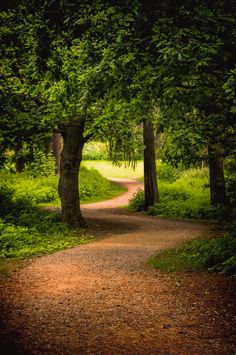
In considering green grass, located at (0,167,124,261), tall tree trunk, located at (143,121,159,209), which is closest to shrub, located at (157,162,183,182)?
green grass, located at (0,167,124,261)

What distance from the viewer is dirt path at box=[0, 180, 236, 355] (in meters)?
4.72

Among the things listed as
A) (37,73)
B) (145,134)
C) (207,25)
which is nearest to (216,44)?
(207,25)

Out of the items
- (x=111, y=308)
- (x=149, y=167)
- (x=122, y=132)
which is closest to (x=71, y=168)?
(x=122, y=132)

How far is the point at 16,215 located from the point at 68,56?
9326 mm

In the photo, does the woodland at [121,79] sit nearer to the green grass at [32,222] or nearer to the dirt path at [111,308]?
the green grass at [32,222]

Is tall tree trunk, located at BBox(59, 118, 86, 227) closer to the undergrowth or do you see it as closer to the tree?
the undergrowth

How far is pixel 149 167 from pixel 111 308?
44.6 ft

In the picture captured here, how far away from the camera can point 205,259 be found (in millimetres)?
8188

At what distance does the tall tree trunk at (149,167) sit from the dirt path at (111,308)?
30.8 feet

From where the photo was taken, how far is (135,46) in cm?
555

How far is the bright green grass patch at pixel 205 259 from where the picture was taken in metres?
7.62

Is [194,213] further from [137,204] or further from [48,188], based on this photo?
[48,188]

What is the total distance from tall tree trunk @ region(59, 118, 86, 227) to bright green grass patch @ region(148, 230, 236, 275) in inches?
201

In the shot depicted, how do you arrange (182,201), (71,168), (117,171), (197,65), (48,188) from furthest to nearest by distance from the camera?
(117,171) → (48,188) → (182,201) → (71,168) → (197,65)
